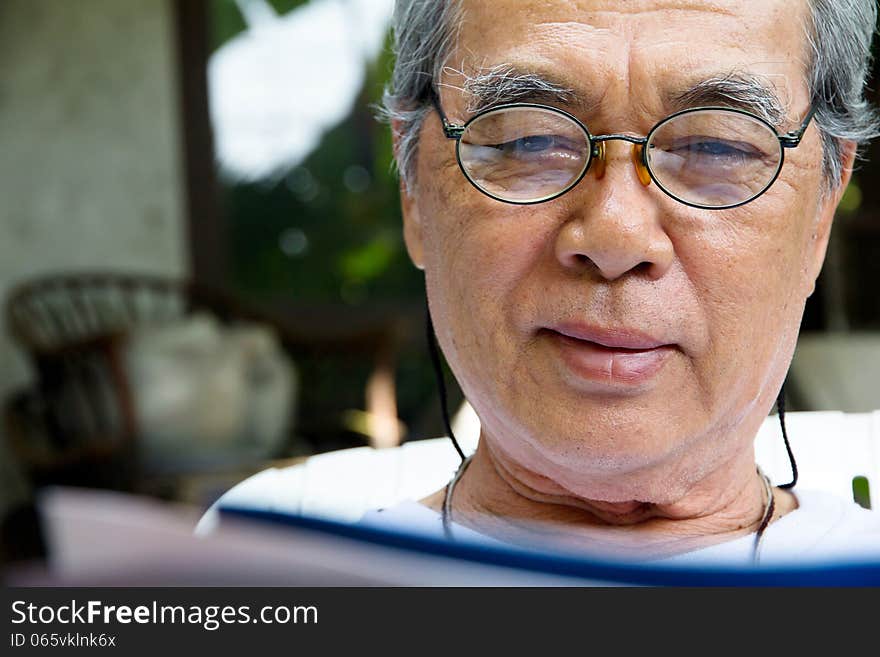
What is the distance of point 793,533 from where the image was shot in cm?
68

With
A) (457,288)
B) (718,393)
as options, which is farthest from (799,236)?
(457,288)

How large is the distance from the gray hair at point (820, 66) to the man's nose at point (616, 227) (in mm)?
151

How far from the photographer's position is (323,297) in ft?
13.9

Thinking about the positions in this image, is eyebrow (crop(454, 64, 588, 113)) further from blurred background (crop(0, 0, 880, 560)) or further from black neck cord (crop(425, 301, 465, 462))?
blurred background (crop(0, 0, 880, 560))

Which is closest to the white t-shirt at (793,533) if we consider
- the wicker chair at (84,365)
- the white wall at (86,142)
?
the wicker chair at (84,365)

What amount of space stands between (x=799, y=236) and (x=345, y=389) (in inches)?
138

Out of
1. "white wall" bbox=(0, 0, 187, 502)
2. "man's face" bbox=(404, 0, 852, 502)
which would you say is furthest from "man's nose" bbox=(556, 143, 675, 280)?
"white wall" bbox=(0, 0, 187, 502)

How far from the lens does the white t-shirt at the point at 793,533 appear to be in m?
0.56

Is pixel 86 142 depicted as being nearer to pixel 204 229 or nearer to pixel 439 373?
pixel 204 229

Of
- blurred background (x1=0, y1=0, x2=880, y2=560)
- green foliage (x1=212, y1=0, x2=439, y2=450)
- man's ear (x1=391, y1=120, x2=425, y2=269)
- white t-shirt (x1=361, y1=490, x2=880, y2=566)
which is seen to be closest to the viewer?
white t-shirt (x1=361, y1=490, x2=880, y2=566)

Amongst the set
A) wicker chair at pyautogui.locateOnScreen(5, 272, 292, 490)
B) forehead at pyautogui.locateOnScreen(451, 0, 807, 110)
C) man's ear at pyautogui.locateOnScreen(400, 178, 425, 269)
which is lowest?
wicker chair at pyautogui.locateOnScreen(5, 272, 292, 490)

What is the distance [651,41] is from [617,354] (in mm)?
189

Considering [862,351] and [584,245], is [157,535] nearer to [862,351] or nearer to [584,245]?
[584,245]

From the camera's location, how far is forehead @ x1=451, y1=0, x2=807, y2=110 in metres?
0.62
